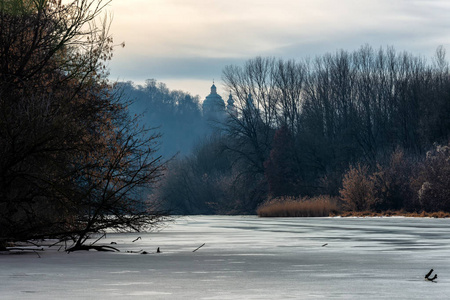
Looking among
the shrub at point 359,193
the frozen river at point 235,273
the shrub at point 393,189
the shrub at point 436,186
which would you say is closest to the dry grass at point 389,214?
the shrub at point 436,186

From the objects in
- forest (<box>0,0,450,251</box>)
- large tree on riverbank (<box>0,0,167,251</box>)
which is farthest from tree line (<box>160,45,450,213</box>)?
large tree on riverbank (<box>0,0,167,251</box>)

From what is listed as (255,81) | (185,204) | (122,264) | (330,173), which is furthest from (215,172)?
(122,264)

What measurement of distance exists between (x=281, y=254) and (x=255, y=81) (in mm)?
63096

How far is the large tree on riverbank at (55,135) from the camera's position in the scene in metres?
15.1

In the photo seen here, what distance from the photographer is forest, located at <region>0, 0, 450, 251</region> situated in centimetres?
1573

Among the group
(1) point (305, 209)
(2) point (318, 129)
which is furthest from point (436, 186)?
(2) point (318, 129)

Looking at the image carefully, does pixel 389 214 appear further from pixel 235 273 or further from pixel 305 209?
pixel 235 273

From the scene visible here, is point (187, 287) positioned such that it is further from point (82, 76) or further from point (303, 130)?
point (303, 130)

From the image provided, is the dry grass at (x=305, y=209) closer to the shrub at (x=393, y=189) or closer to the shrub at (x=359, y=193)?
the shrub at (x=359, y=193)

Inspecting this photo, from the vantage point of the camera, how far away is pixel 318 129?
249ft

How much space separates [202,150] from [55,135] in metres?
82.5

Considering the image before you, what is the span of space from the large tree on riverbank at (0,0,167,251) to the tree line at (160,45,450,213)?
4324 cm

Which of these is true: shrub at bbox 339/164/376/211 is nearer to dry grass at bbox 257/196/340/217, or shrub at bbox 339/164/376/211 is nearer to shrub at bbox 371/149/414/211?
shrub at bbox 371/149/414/211

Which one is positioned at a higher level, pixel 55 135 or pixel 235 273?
pixel 55 135
